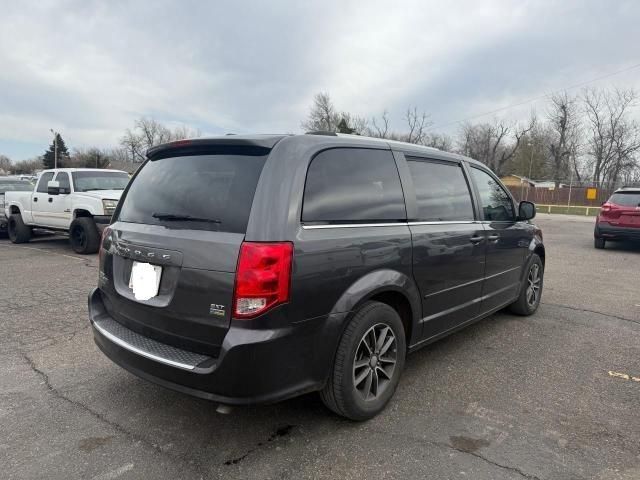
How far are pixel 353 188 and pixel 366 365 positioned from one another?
44.1 inches

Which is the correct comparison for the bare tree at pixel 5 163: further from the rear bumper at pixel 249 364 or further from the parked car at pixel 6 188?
the rear bumper at pixel 249 364

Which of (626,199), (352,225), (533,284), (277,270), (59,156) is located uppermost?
(59,156)

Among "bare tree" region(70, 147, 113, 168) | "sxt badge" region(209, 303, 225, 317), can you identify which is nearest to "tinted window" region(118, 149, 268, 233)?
"sxt badge" region(209, 303, 225, 317)

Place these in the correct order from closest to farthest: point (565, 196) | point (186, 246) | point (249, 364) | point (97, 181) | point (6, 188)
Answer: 1. point (249, 364)
2. point (186, 246)
3. point (97, 181)
4. point (6, 188)
5. point (565, 196)

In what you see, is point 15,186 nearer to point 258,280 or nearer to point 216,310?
point 216,310

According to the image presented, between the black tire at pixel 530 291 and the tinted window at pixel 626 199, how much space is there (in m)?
6.74

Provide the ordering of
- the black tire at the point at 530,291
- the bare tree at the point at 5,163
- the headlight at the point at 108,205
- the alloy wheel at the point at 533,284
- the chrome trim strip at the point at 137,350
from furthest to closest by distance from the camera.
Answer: the bare tree at the point at 5,163, the headlight at the point at 108,205, the alloy wheel at the point at 533,284, the black tire at the point at 530,291, the chrome trim strip at the point at 137,350

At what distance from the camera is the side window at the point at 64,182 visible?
9.31 metres

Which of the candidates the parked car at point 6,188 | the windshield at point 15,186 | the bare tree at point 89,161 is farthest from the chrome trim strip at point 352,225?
the bare tree at point 89,161

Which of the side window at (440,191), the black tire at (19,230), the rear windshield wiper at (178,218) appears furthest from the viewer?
the black tire at (19,230)

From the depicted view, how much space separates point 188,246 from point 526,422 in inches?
93.5

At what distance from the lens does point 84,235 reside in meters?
8.89

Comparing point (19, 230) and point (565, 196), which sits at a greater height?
point (565, 196)

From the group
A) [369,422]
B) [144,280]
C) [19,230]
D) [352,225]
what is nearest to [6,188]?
[19,230]
